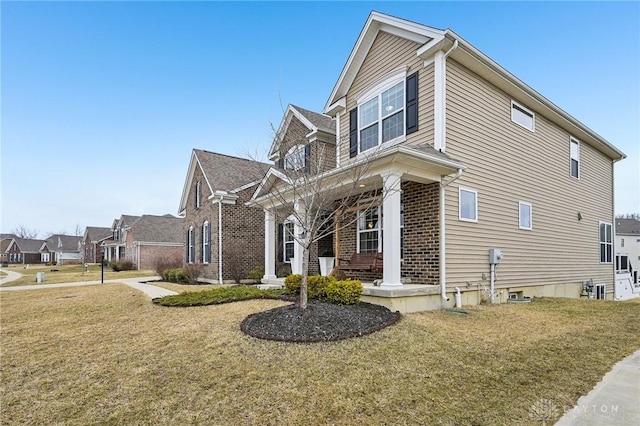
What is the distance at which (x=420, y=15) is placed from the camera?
13.6 metres

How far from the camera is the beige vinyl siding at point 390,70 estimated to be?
886 centimetres

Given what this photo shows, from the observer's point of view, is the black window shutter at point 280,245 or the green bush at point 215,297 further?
the black window shutter at point 280,245

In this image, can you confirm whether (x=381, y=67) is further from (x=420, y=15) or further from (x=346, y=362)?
(x=346, y=362)

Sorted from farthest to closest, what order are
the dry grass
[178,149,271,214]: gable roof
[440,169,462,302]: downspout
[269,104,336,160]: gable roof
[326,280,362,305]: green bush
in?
1. [178,149,271,214]: gable roof
2. [269,104,336,160]: gable roof
3. [440,169,462,302]: downspout
4. [326,280,362,305]: green bush
5. the dry grass

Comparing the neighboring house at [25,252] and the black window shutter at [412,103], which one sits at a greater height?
the black window shutter at [412,103]

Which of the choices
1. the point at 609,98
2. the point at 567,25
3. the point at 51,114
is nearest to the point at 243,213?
the point at 51,114

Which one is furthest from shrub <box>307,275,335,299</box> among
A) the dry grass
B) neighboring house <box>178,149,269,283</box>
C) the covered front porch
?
neighboring house <box>178,149,269,283</box>

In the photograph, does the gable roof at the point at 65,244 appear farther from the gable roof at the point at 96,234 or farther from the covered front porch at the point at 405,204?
the covered front porch at the point at 405,204

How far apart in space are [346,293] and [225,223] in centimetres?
984

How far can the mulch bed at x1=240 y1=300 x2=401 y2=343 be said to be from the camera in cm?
546

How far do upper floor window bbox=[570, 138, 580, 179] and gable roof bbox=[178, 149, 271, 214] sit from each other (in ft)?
42.3

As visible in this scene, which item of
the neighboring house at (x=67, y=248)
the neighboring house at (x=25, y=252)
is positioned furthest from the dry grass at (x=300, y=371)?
the neighboring house at (x=25, y=252)

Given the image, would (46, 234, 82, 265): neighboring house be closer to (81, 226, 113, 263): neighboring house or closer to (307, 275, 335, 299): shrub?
(81, 226, 113, 263): neighboring house

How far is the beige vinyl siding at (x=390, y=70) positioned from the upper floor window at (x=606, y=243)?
11726mm
